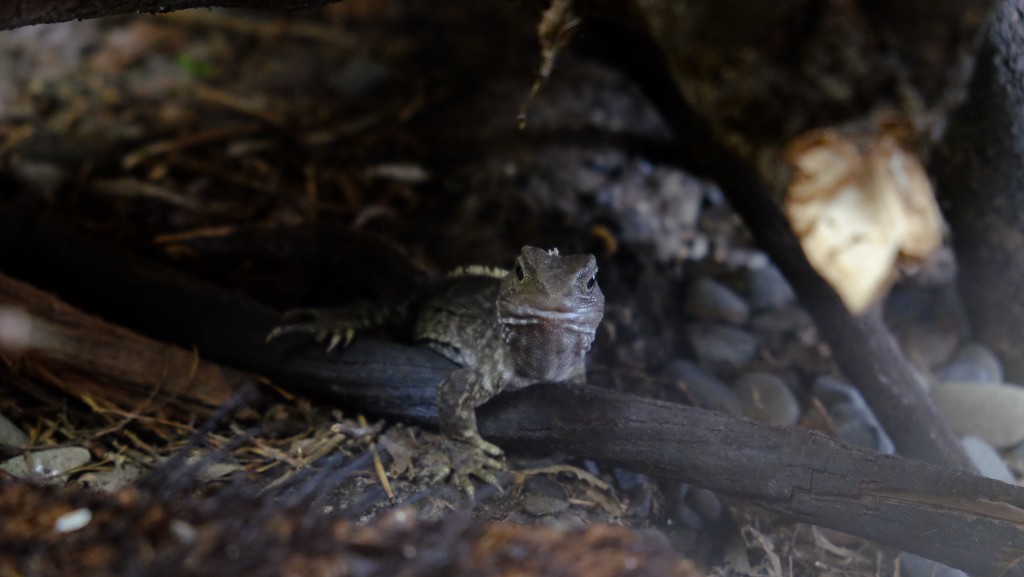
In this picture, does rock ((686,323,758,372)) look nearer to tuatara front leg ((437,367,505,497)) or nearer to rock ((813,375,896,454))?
rock ((813,375,896,454))

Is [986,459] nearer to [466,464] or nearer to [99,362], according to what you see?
[466,464]

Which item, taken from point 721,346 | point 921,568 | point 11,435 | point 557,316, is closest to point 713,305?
point 721,346

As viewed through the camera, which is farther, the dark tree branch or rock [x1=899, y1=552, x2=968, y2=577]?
rock [x1=899, y1=552, x2=968, y2=577]

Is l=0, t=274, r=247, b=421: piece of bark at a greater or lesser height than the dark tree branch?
lesser

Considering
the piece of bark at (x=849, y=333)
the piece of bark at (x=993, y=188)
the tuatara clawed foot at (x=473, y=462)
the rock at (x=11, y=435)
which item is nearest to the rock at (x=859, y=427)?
the piece of bark at (x=849, y=333)

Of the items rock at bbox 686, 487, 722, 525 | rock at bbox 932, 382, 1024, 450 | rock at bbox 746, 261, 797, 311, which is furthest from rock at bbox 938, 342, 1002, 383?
rock at bbox 686, 487, 722, 525

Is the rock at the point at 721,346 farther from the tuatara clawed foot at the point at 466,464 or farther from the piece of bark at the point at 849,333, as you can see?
the tuatara clawed foot at the point at 466,464
